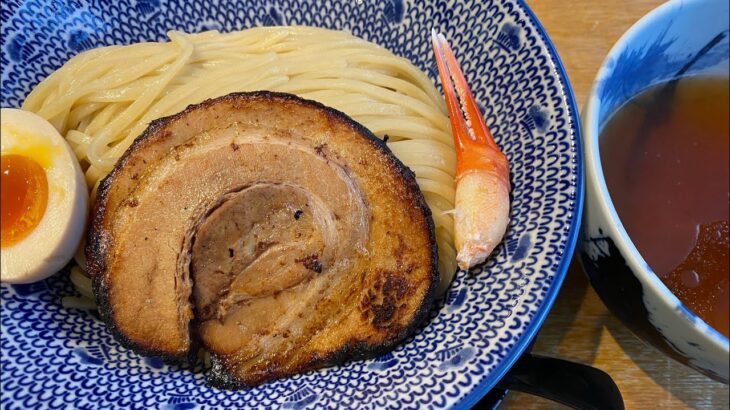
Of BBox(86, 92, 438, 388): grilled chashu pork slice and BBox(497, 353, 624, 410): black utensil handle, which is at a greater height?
BBox(86, 92, 438, 388): grilled chashu pork slice

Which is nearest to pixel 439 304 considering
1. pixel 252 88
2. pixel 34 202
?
pixel 252 88

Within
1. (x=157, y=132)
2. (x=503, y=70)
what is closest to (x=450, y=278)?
(x=503, y=70)

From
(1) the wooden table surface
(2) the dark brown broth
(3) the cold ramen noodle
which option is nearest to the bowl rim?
(2) the dark brown broth

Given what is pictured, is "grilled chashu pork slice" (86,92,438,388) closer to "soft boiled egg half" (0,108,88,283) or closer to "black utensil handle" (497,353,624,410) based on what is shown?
"soft boiled egg half" (0,108,88,283)

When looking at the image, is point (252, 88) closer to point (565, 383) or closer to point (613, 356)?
point (565, 383)

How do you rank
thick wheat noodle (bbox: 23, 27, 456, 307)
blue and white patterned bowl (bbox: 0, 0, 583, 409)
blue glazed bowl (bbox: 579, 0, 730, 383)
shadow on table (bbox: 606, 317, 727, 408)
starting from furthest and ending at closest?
thick wheat noodle (bbox: 23, 27, 456, 307) < shadow on table (bbox: 606, 317, 727, 408) < blue and white patterned bowl (bbox: 0, 0, 583, 409) < blue glazed bowl (bbox: 579, 0, 730, 383)

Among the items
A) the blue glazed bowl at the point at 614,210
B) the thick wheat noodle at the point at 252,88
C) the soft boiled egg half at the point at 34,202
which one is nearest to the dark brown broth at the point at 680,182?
the blue glazed bowl at the point at 614,210

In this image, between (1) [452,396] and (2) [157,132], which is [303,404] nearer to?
(1) [452,396]
